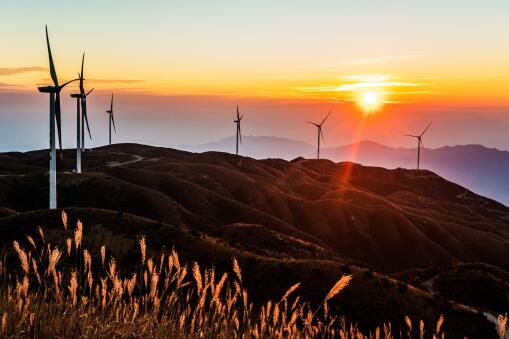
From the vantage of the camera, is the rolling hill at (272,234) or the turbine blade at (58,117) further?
the turbine blade at (58,117)

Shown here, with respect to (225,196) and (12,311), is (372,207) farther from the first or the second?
(12,311)

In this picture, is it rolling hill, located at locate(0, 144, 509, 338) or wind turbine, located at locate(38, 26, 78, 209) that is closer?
rolling hill, located at locate(0, 144, 509, 338)

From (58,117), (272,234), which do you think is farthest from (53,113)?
(272,234)

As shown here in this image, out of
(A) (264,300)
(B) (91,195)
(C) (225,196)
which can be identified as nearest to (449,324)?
(A) (264,300)

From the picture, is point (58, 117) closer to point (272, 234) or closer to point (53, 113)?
point (53, 113)

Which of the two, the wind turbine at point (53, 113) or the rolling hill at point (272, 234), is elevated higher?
the wind turbine at point (53, 113)

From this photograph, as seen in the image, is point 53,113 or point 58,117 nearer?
point 58,117

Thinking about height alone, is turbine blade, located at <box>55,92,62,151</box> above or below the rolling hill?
above

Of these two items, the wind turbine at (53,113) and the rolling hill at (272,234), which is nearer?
the rolling hill at (272,234)

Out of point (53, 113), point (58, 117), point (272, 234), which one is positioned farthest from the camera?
point (272, 234)

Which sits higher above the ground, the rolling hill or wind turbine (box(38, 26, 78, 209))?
wind turbine (box(38, 26, 78, 209))

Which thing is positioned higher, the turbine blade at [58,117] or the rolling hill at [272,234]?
the turbine blade at [58,117]
